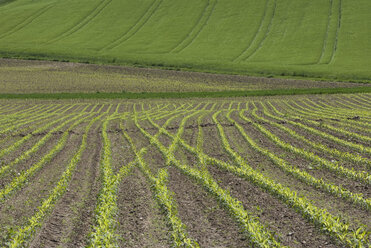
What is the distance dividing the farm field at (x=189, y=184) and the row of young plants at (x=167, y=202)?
0.04 metres

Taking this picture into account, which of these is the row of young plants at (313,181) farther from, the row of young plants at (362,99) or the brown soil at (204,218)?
the row of young plants at (362,99)

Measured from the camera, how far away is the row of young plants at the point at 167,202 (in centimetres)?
Answer: 838

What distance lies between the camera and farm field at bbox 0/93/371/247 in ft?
28.8

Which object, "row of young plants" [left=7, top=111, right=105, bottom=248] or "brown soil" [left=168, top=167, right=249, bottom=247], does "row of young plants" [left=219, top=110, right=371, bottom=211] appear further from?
"row of young plants" [left=7, top=111, right=105, bottom=248]

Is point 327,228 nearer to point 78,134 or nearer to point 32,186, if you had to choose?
point 32,186

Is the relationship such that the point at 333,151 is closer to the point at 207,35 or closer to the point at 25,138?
the point at 25,138

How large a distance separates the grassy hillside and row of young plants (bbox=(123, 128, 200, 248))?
47.6m

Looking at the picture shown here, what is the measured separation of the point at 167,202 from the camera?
34.6 ft

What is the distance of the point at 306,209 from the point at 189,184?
13.7ft

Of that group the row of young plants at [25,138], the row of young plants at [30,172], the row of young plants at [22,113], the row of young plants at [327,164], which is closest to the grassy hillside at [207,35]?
the row of young plants at [22,113]

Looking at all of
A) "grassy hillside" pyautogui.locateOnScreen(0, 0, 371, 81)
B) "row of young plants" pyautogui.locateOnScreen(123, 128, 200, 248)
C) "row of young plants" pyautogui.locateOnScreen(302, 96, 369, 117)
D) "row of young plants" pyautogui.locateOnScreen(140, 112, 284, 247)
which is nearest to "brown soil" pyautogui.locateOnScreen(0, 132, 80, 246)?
"row of young plants" pyautogui.locateOnScreen(123, 128, 200, 248)

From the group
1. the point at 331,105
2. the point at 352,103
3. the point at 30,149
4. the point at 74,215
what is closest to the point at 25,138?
the point at 30,149

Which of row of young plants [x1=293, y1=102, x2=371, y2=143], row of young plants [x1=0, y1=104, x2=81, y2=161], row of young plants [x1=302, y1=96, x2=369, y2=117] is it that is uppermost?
row of young plants [x1=293, y1=102, x2=371, y2=143]

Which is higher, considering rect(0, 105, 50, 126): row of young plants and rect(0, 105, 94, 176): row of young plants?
rect(0, 105, 94, 176): row of young plants
